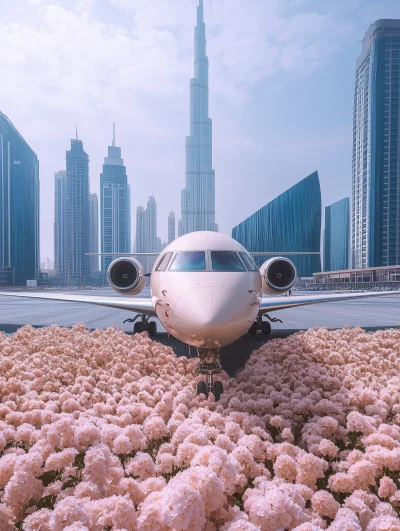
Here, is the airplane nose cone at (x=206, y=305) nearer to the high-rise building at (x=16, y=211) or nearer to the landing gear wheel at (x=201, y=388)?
the landing gear wheel at (x=201, y=388)

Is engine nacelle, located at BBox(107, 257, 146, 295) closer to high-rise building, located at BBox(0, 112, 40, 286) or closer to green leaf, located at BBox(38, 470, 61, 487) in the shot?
green leaf, located at BBox(38, 470, 61, 487)

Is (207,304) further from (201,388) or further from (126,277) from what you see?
(126,277)

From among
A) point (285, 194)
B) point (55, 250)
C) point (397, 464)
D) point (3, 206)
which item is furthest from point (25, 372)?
point (55, 250)

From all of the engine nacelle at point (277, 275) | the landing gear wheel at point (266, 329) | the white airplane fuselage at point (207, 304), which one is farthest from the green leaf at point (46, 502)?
the engine nacelle at point (277, 275)

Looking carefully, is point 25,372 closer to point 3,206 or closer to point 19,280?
point 19,280

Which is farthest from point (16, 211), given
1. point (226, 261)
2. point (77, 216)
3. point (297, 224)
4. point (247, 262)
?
point (226, 261)
